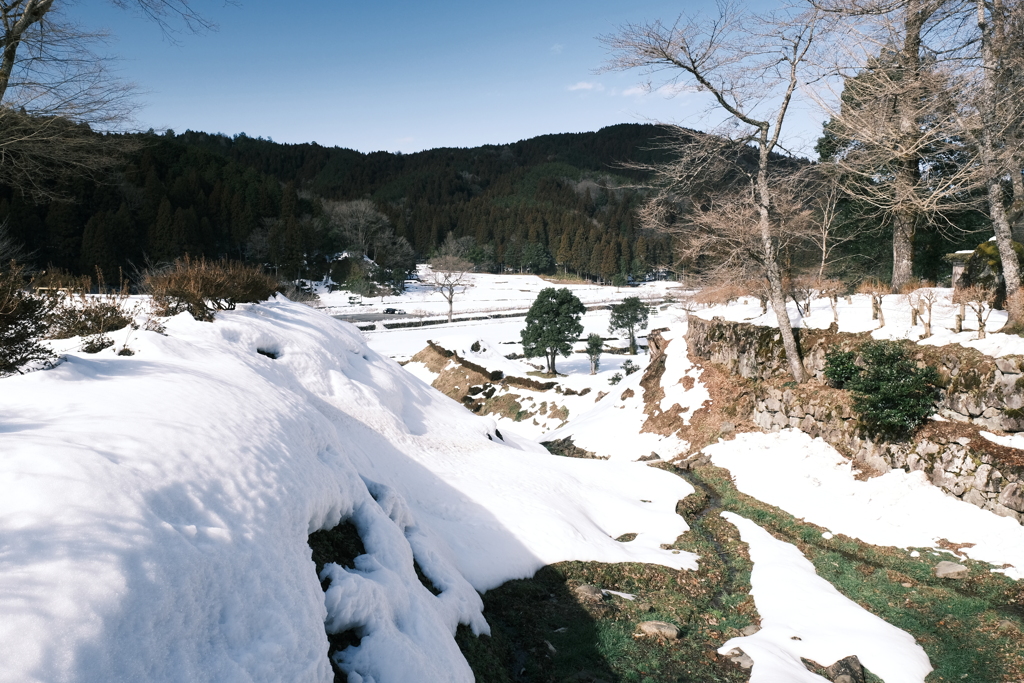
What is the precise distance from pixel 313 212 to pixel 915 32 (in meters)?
89.2

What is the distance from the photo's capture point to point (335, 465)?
6.43m

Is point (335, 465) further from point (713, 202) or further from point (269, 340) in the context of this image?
point (713, 202)

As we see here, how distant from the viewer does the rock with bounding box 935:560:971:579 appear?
29.3 feet

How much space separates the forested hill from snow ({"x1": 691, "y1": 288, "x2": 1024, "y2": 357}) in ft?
A: 26.8

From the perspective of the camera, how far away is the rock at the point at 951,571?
8.92 metres

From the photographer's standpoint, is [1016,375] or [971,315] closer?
[1016,375]

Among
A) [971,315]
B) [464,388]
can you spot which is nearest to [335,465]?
[971,315]

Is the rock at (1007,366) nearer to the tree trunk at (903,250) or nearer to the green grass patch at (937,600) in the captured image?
the green grass patch at (937,600)

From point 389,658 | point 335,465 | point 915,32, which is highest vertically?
point 915,32

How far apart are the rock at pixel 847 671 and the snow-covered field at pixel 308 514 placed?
277mm

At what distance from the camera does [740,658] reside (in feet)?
22.2

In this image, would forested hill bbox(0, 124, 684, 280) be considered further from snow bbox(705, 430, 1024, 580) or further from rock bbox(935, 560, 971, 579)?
rock bbox(935, 560, 971, 579)

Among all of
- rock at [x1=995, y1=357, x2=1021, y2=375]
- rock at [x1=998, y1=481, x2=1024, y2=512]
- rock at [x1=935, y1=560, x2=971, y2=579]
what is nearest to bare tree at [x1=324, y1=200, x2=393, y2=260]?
rock at [x1=995, y1=357, x2=1021, y2=375]

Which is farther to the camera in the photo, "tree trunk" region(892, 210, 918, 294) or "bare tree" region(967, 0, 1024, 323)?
"tree trunk" region(892, 210, 918, 294)
